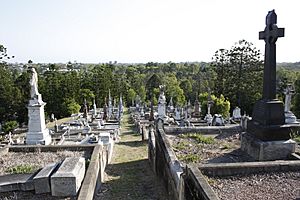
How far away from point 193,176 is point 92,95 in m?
36.5

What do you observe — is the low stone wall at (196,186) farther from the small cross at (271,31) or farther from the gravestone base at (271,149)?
the small cross at (271,31)

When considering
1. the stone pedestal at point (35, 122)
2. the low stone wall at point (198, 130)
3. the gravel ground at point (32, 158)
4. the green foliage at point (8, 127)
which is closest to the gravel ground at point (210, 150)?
the low stone wall at point (198, 130)

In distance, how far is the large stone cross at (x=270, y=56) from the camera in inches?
285

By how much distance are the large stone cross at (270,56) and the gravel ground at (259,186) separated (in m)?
2.46

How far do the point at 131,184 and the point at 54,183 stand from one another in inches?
138

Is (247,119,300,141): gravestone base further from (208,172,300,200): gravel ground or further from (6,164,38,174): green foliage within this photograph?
(6,164,38,174): green foliage

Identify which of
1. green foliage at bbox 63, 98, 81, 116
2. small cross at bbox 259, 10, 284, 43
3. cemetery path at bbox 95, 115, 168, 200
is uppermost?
small cross at bbox 259, 10, 284, 43

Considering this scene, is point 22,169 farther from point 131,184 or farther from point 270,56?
point 270,56

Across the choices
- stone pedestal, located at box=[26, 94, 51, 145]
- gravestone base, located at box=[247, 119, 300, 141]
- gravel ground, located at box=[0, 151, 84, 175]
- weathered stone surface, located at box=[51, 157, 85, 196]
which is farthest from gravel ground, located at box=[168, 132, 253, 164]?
stone pedestal, located at box=[26, 94, 51, 145]

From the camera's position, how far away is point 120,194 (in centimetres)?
759

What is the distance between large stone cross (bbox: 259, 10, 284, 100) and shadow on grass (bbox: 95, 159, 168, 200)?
12.5ft

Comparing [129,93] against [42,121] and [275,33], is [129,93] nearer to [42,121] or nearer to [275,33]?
[42,121]

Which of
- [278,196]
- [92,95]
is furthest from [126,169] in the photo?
[92,95]

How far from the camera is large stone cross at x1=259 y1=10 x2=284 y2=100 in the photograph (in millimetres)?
7247
